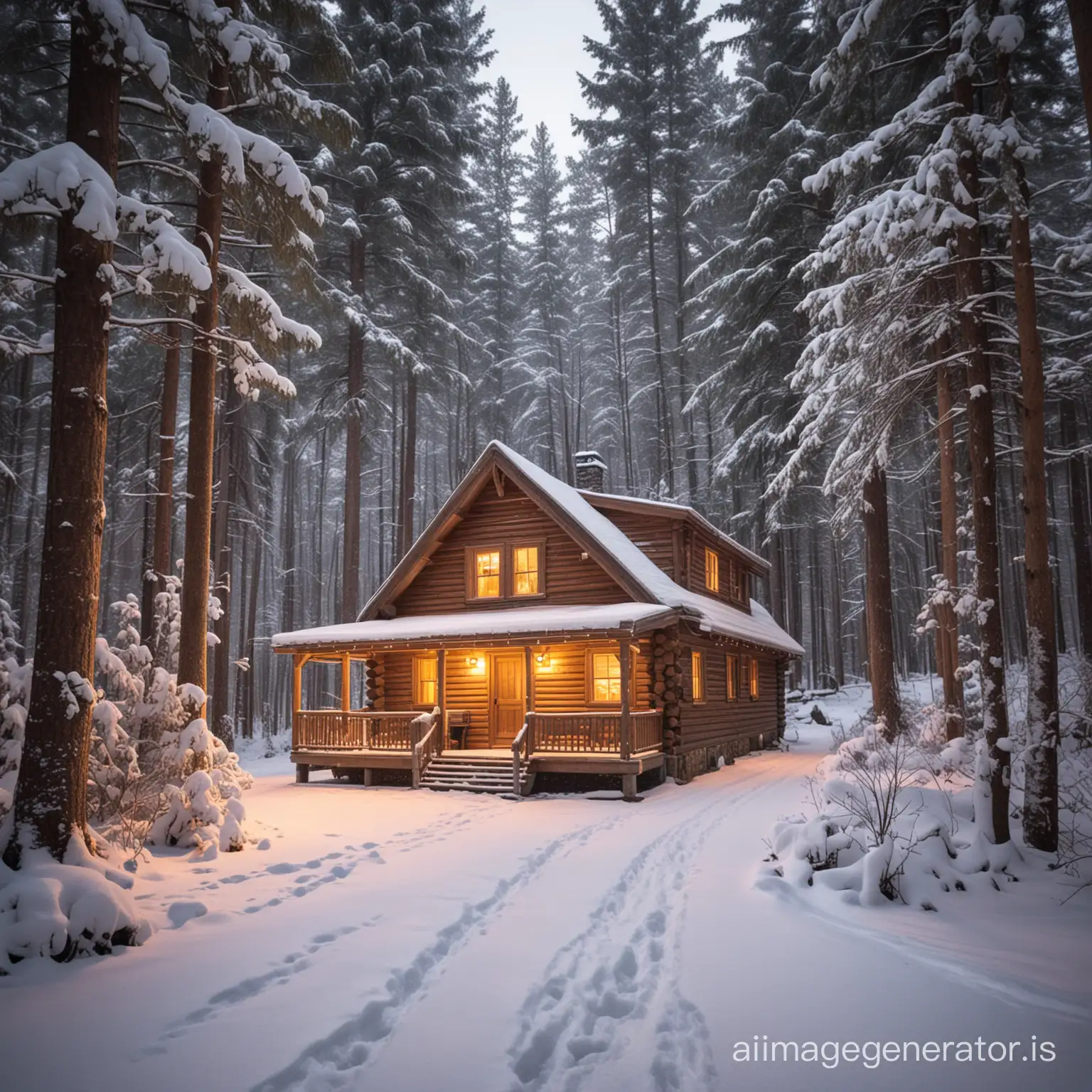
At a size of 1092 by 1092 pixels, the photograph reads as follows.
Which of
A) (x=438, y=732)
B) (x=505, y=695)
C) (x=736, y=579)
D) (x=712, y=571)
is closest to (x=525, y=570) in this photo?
(x=505, y=695)

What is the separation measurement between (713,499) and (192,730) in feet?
105

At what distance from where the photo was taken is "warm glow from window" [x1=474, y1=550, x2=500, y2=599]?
61.8 ft

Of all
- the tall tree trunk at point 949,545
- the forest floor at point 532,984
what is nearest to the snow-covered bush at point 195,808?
the forest floor at point 532,984

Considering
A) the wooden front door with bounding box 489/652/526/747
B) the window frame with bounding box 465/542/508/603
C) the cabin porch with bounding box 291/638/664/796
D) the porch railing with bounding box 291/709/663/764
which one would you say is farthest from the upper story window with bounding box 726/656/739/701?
the window frame with bounding box 465/542/508/603

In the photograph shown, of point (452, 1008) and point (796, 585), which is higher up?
point (796, 585)

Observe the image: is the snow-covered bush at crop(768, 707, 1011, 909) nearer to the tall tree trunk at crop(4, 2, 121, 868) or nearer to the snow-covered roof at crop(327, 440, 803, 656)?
the snow-covered roof at crop(327, 440, 803, 656)

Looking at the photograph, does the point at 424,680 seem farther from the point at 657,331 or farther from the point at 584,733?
the point at 657,331

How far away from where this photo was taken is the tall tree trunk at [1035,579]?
7.65 metres

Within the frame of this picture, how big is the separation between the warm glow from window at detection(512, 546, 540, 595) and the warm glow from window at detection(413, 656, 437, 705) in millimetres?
3258

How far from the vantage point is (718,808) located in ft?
40.2

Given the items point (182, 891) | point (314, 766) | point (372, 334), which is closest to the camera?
point (182, 891)

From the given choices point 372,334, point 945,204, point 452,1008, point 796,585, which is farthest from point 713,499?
point 452,1008

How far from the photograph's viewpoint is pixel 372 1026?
427 cm

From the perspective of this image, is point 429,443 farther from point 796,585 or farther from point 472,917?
point 472,917
